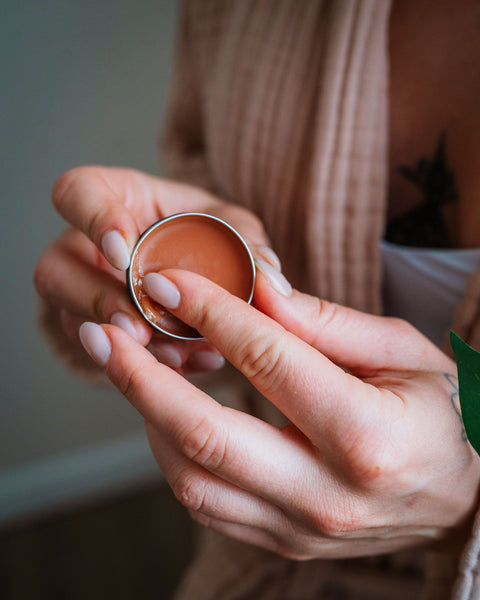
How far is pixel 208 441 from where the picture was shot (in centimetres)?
46

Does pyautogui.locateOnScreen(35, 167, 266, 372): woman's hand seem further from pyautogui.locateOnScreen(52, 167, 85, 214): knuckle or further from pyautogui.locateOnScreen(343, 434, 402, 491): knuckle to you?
pyautogui.locateOnScreen(343, 434, 402, 491): knuckle

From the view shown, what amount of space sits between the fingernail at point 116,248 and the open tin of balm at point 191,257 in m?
0.02

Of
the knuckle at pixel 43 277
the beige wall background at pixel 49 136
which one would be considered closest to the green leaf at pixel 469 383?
the knuckle at pixel 43 277

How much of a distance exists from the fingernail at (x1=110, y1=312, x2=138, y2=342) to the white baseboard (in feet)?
5.10

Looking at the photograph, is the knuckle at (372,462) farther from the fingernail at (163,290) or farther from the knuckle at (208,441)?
the fingernail at (163,290)

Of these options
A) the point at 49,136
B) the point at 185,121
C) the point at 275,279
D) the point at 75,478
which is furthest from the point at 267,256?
the point at 75,478

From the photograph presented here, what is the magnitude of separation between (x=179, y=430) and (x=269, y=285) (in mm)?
190

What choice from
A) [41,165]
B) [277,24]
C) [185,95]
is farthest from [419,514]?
[41,165]

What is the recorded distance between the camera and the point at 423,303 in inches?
32.9

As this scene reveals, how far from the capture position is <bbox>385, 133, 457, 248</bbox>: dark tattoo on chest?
792 millimetres

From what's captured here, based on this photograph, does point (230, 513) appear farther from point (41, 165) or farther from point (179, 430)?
point (41, 165)

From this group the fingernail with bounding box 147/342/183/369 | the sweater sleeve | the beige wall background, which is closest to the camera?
the fingernail with bounding box 147/342/183/369

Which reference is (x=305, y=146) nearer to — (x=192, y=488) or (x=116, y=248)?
(x=116, y=248)

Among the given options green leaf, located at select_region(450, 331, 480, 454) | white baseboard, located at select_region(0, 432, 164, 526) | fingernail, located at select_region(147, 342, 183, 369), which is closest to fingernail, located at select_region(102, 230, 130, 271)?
fingernail, located at select_region(147, 342, 183, 369)
